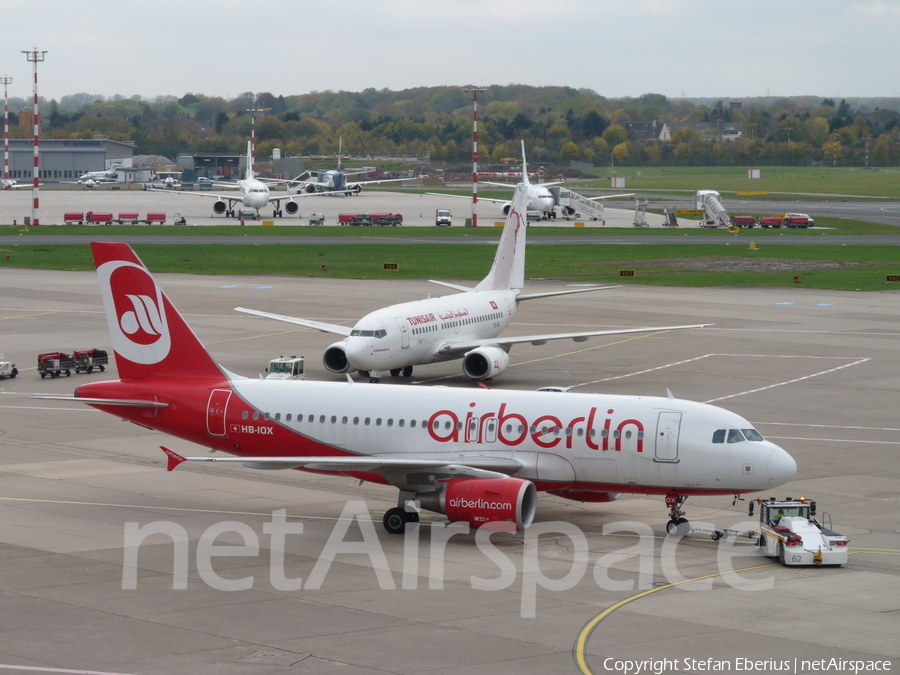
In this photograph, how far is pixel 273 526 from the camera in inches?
1313

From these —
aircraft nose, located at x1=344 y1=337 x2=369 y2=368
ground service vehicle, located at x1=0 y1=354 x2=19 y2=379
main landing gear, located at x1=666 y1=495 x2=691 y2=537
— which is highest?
aircraft nose, located at x1=344 y1=337 x2=369 y2=368

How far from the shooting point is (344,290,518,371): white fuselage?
5244cm

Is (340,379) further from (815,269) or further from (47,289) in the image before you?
(815,269)

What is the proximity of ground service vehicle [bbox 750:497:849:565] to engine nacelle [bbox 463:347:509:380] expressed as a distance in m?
24.6

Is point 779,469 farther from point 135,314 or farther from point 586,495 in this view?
point 135,314

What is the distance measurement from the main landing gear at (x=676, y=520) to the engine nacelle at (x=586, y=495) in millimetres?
1579

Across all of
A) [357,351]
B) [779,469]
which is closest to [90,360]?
[357,351]

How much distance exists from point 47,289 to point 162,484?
2232 inches

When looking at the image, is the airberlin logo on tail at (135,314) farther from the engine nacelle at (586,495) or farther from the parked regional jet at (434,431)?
the engine nacelle at (586,495)

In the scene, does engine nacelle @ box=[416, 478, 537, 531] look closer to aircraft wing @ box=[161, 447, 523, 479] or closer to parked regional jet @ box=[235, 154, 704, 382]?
aircraft wing @ box=[161, 447, 523, 479]

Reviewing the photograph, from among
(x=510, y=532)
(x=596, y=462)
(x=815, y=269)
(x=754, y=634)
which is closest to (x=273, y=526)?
(x=510, y=532)

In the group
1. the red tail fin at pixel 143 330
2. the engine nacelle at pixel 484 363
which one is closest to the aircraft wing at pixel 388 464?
the red tail fin at pixel 143 330

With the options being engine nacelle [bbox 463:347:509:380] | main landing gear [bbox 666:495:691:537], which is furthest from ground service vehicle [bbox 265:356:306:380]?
main landing gear [bbox 666:495:691:537]

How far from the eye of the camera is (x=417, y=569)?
29062 millimetres
